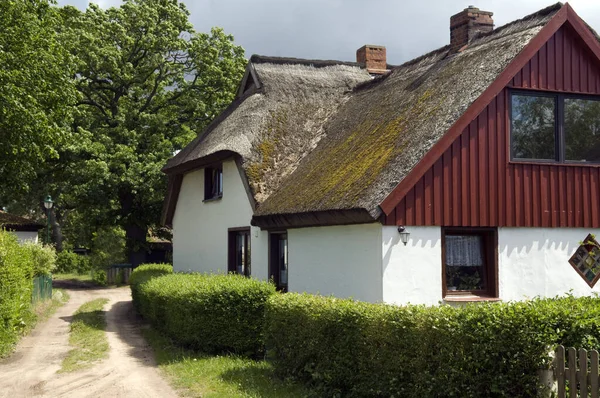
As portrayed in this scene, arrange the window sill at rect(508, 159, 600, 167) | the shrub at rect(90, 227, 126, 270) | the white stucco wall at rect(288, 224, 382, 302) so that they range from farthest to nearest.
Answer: the shrub at rect(90, 227, 126, 270) < the window sill at rect(508, 159, 600, 167) < the white stucco wall at rect(288, 224, 382, 302)

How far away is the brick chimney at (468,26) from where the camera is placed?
55.9 ft

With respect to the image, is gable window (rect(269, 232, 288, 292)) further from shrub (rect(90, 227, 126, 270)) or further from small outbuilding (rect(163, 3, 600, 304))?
shrub (rect(90, 227, 126, 270))

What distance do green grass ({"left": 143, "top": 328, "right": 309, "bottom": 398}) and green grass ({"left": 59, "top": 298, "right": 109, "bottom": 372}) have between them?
57.7 inches

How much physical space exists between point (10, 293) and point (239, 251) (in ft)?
22.3

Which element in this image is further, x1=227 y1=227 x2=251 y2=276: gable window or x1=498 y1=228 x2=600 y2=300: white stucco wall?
x1=227 y1=227 x2=251 y2=276: gable window

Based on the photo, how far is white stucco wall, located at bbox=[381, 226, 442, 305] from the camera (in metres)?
12.8

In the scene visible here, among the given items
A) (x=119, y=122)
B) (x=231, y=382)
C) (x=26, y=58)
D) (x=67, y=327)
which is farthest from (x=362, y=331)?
(x=119, y=122)

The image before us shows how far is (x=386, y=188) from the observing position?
12523 mm

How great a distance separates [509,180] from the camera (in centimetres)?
1368

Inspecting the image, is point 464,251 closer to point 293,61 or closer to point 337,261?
point 337,261

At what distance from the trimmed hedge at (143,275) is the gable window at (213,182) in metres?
3.13

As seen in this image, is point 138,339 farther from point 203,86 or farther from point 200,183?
point 203,86

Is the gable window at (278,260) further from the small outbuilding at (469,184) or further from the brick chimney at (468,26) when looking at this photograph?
the brick chimney at (468,26)

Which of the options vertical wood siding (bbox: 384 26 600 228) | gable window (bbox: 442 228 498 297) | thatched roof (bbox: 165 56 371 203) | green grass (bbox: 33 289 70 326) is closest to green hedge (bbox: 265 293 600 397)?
vertical wood siding (bbox: 384 26 600 228)
